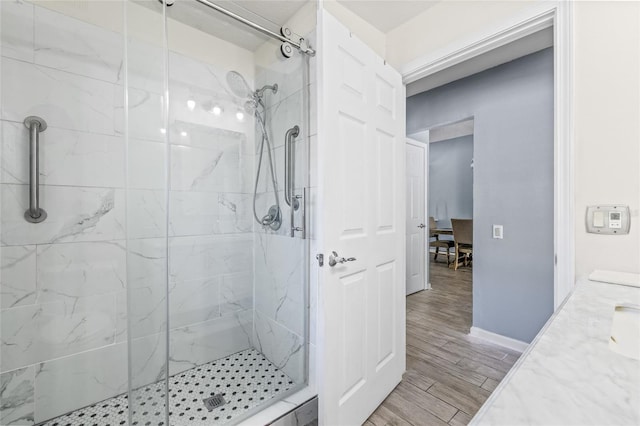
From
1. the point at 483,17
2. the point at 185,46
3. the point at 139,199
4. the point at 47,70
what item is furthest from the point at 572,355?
the point at 47,70

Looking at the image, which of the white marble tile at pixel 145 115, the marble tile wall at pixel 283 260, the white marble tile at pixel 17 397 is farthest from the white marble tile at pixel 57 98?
the white marble tile at pixel 17 397

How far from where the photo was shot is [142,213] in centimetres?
137

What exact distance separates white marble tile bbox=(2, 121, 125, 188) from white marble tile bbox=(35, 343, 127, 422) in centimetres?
101

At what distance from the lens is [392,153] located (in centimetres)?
185

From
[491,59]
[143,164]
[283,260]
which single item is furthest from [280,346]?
→ [491,59]

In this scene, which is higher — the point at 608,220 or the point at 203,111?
the point at 203,111

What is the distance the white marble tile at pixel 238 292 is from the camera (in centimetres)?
211

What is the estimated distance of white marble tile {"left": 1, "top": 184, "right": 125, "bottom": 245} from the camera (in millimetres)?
1447

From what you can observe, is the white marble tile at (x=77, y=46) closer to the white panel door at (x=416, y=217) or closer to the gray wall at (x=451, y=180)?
the white panel door at (x=416, y=217)

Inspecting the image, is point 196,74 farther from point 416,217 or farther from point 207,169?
point 416,217

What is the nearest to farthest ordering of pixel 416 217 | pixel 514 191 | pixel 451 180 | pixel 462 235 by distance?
pixel 514 191 < pixel 416 217 < pixel 462 235 < pixel 451 180

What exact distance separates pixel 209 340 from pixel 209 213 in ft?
3.03

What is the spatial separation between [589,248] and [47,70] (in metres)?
2.83

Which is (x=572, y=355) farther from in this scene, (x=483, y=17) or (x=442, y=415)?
(x=483, y=17)
